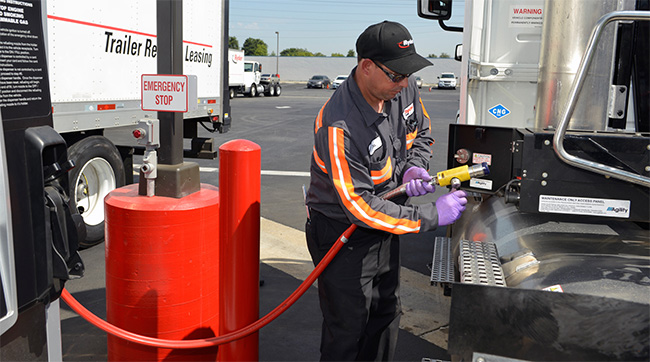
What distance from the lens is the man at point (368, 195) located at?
2977mm

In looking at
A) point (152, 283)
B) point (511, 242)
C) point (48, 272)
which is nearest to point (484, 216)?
point (511, 242)

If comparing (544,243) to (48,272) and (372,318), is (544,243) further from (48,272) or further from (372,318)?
(48,272)

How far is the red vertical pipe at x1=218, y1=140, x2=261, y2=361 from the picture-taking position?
11.2 ft

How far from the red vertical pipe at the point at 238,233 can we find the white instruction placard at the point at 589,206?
161 cm

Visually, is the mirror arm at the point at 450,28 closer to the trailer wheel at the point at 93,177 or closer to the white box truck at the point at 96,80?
the white box truck at the point at 96,80

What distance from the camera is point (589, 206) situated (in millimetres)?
2623

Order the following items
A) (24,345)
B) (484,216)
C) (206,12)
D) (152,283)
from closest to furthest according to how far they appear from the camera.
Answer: (24,345)
(152,283)
(484,216)
(206,12)

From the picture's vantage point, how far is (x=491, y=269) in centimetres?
267

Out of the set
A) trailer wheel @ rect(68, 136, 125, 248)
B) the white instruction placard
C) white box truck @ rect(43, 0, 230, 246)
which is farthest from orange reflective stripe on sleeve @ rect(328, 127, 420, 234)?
trailer wheel @ rect(68, 136, 125, 248)

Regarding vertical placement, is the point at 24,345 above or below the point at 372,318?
above

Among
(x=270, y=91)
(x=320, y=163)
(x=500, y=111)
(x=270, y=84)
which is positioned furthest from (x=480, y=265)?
(x=270, y=91)

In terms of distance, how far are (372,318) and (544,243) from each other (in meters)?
1.10

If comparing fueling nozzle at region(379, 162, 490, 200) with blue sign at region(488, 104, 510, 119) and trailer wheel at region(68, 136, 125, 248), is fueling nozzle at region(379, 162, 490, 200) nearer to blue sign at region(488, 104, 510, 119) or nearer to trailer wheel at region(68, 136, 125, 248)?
blue sign at region(488, 104, 510, 119)

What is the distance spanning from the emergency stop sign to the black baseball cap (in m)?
1.17
